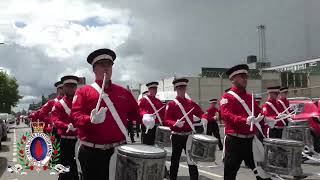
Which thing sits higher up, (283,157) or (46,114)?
(46,114)

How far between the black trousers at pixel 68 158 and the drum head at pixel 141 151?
3.07m

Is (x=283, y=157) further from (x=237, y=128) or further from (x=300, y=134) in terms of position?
(x=300, y=134)

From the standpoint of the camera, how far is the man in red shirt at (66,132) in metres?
7.85

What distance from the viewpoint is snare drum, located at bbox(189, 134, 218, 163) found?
8.05m

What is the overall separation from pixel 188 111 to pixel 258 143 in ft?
7.34

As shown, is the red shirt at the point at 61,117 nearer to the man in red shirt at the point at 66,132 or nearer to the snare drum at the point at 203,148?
the man in red shirt at the point at 66,132

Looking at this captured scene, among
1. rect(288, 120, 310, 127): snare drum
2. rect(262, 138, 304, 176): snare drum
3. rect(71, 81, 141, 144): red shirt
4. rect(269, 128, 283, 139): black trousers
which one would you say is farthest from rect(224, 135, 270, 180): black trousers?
rect(288, 120, 310, 127): snare drum

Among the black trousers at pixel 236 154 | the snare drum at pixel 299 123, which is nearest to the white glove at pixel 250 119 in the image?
the black trousers at pixel 236 154

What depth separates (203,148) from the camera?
809 centimetres

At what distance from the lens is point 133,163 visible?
470 centimetres

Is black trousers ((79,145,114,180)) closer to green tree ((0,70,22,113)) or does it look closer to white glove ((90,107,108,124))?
white glove ((90,107,108,124))

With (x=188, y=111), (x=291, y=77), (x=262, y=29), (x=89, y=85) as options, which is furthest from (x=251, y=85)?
(x=89, y=85)

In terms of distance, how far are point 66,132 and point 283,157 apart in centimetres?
338

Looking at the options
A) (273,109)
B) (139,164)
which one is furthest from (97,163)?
(273,109)
